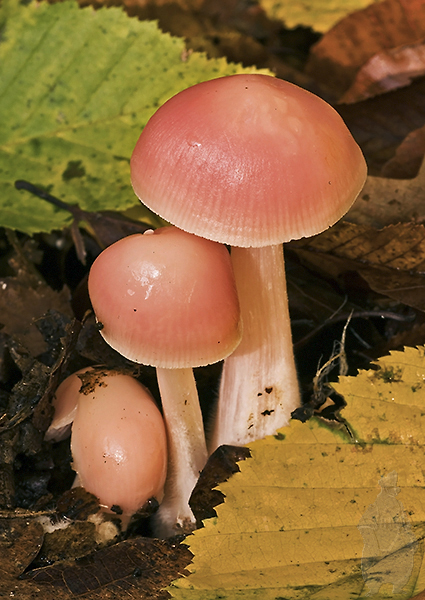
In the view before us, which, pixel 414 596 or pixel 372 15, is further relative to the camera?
pixel 372 15

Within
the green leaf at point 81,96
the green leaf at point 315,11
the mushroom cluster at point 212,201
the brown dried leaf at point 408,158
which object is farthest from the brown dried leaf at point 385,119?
the mushroom cluster at point 212,201

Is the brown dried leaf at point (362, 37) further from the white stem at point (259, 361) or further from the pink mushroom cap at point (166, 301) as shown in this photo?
the pink mushroom cap at point (166, 301)

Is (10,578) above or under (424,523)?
under

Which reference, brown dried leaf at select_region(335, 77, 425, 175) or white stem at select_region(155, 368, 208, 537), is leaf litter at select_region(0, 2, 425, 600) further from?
white stem at select_region(155, 368, 208, 537)

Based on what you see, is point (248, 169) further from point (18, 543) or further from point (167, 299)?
point (18, 543)

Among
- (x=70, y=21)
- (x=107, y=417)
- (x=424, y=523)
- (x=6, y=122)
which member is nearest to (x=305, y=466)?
(x=424, y=523)

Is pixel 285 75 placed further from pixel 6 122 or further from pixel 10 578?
pixel 10 578

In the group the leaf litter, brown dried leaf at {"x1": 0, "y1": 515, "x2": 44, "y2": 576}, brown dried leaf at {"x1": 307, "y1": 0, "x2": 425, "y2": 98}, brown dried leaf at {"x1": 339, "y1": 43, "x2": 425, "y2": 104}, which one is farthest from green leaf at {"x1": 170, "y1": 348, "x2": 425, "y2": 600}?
brown dried leaf at {"x1": 307, "y1": 0, "x2": 425, "y2": 98}
